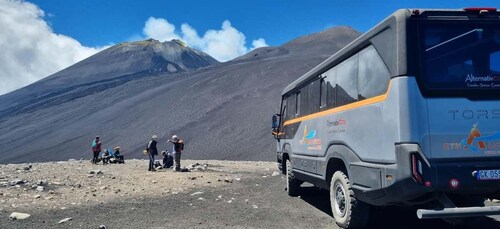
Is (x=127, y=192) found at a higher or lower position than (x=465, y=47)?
lower

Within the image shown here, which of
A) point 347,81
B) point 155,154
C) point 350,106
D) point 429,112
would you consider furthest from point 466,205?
point 155,154

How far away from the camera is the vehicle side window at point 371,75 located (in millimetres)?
5416

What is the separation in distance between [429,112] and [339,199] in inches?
100

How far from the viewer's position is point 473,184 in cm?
500

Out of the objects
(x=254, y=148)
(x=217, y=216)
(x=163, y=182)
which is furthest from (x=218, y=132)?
(x=217, y=216)

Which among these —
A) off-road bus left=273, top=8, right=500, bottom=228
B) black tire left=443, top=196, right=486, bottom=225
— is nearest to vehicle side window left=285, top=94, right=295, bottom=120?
off-road bus left=273, top=8, right=500, bottom=228

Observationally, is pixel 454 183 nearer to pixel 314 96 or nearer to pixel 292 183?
pixel 314 96

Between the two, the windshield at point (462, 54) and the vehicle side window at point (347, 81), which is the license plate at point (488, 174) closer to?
the windshield at point (462, 54)

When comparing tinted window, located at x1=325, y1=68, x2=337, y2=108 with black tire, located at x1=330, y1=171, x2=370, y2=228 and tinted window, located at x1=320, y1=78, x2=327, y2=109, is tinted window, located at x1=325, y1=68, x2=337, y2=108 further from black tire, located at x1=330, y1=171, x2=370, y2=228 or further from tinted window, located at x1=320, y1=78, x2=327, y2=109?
black tire, located at x1=330, y1=171, x2=370, y2=228

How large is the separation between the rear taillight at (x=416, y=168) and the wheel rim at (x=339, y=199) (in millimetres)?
1876

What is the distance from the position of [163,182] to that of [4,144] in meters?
39.8

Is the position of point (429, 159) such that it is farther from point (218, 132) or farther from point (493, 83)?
point (218, 132)

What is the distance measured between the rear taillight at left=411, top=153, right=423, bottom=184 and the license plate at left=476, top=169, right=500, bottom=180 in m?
0.79

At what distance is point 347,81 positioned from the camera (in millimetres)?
6648
